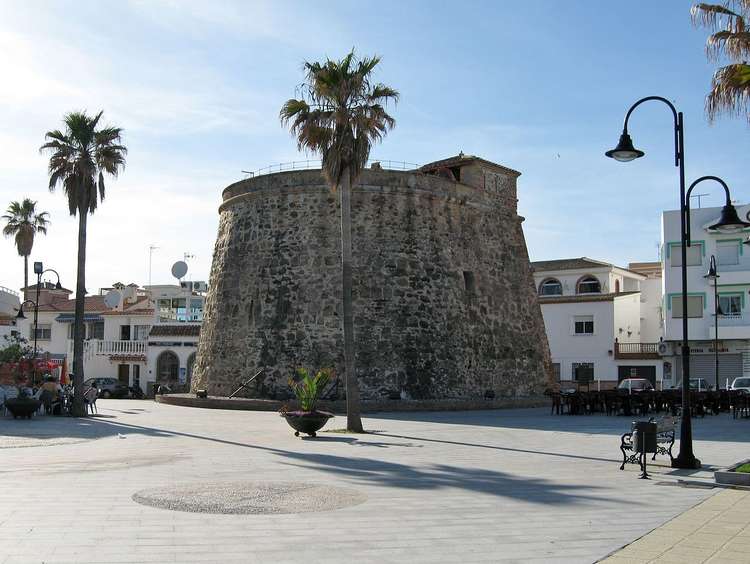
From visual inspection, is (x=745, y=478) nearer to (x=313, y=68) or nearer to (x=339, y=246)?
(x=313, y=68)

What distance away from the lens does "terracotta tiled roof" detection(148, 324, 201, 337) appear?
44.9m

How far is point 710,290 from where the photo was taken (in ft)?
137

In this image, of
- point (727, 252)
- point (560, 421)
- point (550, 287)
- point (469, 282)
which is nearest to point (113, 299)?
point (469, 282)

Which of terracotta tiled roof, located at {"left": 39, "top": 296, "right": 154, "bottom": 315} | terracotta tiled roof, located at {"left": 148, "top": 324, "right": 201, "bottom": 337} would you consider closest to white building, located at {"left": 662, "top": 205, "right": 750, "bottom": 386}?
terracotta tiled roof, located at {"left": 148, "top": 324, "right": 201, "bottom": 337}

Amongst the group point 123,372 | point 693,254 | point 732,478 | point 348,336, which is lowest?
point 732,478

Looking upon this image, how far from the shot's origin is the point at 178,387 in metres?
42.3

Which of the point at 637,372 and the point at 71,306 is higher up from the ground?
the point at 71,306

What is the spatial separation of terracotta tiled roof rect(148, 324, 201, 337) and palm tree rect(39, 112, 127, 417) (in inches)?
801

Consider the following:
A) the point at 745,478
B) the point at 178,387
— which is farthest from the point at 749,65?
the point at 178,387

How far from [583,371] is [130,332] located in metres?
27.7

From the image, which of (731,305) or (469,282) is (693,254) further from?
(469,282)

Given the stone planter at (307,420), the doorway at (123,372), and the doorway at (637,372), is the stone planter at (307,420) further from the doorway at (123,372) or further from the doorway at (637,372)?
the doorway at (637,372)

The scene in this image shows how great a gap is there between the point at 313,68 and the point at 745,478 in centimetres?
1328

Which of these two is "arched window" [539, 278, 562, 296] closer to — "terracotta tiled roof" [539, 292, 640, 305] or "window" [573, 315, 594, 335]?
"terracotta tiled roof" [539, 292, 640, 305]
